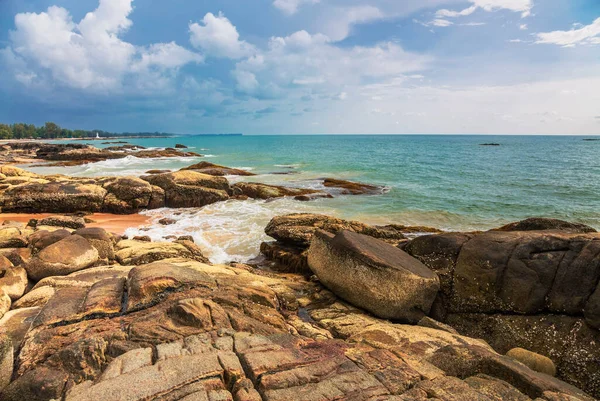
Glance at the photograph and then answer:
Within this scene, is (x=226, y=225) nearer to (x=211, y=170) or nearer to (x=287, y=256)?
(x=287, y=256)

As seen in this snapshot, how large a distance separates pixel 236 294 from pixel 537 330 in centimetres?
697

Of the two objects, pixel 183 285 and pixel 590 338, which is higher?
pixel 183 285

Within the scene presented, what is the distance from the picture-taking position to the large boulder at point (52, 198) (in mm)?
18891

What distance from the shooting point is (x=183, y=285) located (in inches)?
275

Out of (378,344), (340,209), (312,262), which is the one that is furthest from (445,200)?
(378,344)

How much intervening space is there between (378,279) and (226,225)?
1106cm

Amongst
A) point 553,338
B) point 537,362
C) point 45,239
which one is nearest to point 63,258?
point 45,239

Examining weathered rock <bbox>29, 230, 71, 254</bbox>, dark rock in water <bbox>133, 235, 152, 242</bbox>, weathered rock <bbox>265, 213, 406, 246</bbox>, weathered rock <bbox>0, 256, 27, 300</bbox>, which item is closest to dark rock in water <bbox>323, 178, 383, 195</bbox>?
weathered rock <bbox>265, 213, 406, 246</bbox>

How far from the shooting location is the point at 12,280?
285 inches

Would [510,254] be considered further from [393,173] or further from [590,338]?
[393,173]

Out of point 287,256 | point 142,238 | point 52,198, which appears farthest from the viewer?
point 52,198

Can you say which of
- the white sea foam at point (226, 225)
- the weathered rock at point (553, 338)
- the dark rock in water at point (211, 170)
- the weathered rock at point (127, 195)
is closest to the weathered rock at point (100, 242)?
the white sea foam at point (226, 225)

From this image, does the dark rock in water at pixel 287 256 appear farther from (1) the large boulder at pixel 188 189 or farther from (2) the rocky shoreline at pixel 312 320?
(1) the large boulder at pixel 188 189

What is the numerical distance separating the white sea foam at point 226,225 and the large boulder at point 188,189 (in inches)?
36.4
